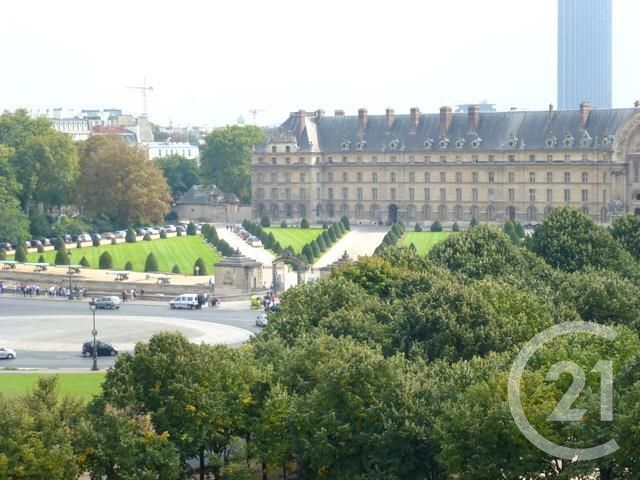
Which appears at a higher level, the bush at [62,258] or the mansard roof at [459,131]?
the mansard roof at [459,131]

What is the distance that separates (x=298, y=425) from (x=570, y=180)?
88.8 metres

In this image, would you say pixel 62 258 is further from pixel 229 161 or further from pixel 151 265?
pixel 229 161

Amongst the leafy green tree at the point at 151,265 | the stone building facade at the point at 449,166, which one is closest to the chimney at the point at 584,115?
the stone building facade at the point at 449,166

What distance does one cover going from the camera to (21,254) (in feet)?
322

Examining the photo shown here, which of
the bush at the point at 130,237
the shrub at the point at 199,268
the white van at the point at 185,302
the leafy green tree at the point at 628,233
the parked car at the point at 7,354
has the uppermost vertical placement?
the leafy green tree at the point at 628,233

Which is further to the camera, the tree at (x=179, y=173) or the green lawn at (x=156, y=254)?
the tree at (x=179, y=173)

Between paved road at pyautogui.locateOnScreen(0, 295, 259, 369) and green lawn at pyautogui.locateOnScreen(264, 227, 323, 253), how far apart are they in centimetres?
2864

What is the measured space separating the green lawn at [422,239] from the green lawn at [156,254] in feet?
46.3

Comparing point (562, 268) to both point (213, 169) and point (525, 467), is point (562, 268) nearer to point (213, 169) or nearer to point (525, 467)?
point (525, 467)

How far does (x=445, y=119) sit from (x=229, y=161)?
24.5 m

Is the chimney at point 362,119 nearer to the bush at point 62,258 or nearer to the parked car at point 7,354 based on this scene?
the bush at point 62,258

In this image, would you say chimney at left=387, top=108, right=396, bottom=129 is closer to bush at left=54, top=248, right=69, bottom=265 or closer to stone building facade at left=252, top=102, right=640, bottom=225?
stone building facade at left=252, top=102, right=640, bottom=225

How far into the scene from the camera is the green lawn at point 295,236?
111188 millimetres
